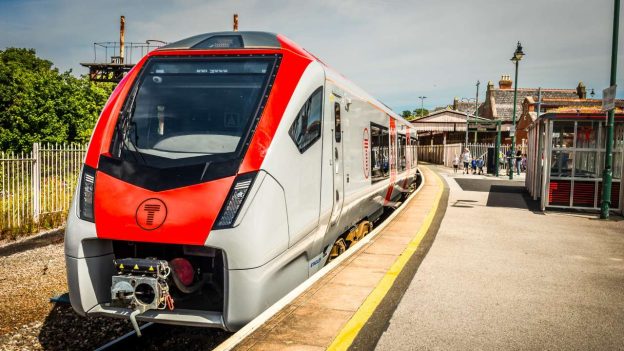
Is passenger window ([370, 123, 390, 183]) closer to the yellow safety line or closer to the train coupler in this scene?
the yellow safety line

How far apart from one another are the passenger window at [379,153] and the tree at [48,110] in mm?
26558

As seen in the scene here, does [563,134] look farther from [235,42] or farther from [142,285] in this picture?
[142,285]

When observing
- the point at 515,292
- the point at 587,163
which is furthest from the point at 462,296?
the point at 587,163

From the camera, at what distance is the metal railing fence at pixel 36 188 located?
10.2 m

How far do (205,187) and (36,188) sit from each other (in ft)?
28.9

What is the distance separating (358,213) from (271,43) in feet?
11.3

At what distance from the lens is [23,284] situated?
22.0ft

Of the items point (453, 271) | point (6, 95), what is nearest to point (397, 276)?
point (453, 271)

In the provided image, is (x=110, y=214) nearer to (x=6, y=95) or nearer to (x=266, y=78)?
(x=266, y=78)

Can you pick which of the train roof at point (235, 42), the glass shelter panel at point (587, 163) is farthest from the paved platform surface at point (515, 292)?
the train roof at point (235, 42)

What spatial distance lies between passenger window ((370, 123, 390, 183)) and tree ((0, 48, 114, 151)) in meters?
26.6

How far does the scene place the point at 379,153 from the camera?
9180 millimetres

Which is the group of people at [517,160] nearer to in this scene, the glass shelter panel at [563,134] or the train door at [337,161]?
the glass shelter panel at [563,134]

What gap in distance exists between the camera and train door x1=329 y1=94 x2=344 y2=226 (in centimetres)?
575
